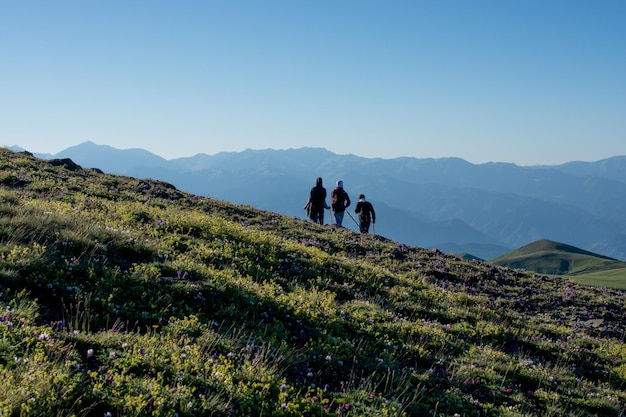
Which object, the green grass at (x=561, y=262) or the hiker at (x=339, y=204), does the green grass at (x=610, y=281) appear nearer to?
the hiker at (x=339, y=204)

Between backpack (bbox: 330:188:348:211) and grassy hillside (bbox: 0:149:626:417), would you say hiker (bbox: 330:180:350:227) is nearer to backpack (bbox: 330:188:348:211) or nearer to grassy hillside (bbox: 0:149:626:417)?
backpack (bbox: 330:188:348:211)

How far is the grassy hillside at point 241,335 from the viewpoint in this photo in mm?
5578

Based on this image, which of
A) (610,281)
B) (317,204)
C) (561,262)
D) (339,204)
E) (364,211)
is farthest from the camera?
(561,262)

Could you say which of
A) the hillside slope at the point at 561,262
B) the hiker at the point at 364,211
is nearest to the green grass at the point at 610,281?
the hiker at the point at 364,211

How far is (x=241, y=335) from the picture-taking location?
7953 mm

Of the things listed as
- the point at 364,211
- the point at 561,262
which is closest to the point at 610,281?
the point at 364,211

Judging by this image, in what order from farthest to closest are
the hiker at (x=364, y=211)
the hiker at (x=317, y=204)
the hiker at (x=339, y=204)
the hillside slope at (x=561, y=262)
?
the hillside slope at (x=561, y=262)
the hiker at (x=364, y=211)
the hiker at (x=339, y=204)
the hiker at (x=317, y=204)

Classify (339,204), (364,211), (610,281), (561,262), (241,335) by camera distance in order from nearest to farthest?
1. (241,335)
2. (339,204)
3. (364,211)
4. (610,281)
5. (561,262)

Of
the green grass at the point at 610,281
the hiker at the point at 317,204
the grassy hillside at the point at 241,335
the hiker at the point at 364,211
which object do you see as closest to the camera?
the grassy hillside at the point at 241,335

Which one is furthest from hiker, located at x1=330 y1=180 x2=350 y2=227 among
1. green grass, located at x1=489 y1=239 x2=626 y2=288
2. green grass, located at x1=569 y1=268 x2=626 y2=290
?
green grass, located at x1=489 y1=239 x2=626 y2=288

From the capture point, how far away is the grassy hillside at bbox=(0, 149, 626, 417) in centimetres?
558

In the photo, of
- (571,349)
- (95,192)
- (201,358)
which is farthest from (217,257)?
(95,192)

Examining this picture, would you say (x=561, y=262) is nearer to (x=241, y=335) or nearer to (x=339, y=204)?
(x=339, y=204)

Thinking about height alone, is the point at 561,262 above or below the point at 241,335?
below
